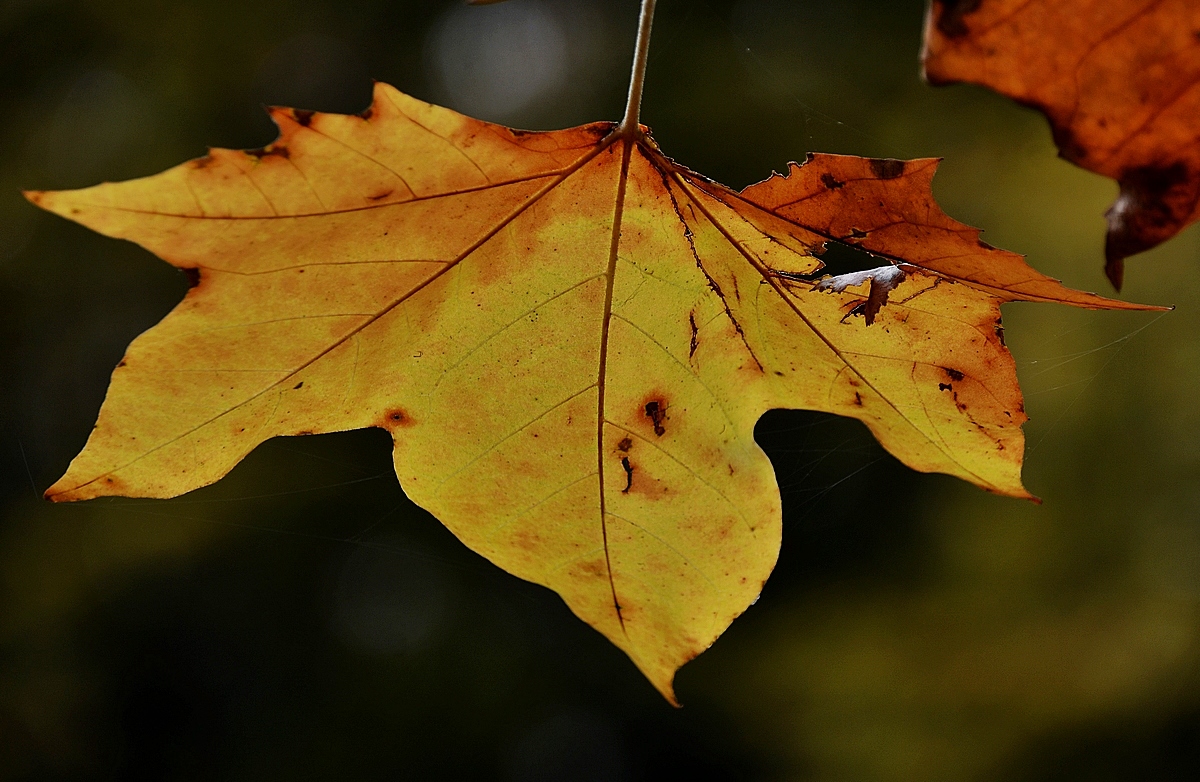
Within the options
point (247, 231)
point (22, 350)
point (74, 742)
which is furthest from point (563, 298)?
point (74, 742)

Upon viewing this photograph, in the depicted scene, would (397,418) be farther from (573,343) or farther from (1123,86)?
(1123,86)

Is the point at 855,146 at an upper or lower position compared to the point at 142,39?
lower

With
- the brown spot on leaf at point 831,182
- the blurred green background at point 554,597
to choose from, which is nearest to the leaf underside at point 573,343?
the brown spot on leaf at point 831,182

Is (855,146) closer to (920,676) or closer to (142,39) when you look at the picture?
(920,676)

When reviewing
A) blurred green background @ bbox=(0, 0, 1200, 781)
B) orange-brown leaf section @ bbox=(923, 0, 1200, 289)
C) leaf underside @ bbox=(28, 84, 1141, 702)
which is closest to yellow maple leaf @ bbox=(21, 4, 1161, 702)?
leaf underside @ bbox=(28, 84, 1141, 702)

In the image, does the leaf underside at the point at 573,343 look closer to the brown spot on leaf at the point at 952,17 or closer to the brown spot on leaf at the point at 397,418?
the brown spot on leaf at the point at 397,418

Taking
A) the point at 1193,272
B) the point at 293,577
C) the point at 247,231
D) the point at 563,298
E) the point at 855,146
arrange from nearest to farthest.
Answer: the point at 247,231 → the point at 563,298 → the point at 855,146 → the point at 1193,272 → the point at 293,577
